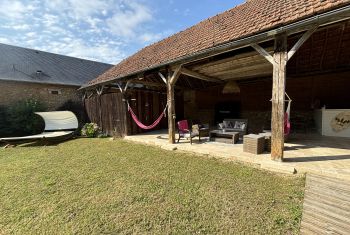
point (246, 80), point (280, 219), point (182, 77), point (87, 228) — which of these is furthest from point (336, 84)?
point (87, 228)

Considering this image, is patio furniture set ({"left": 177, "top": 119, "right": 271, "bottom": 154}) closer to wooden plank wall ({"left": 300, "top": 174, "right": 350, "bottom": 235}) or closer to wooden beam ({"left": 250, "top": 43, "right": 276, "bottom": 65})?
wooden plank wall ({"left": 300, "top": 174, "right": 350, "bottom": 235})

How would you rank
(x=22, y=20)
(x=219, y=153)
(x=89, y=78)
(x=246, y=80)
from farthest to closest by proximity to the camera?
(x=89, y=78), (x=246, y=80), (x=22, y=20), (x=219, y=153)

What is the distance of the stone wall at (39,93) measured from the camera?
9320 mm

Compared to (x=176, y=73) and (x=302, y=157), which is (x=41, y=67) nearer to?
(x=176, y=73)

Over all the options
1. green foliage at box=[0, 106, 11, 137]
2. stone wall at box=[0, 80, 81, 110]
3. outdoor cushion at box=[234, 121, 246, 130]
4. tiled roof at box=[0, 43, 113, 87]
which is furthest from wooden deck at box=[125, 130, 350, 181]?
tiled roof at box=[0, 43, 113, 87]

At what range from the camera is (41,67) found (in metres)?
11.4

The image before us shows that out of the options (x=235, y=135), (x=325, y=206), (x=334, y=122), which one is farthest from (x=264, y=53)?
(x=334, y=122)

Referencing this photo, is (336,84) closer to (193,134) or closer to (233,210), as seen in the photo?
(193,134)

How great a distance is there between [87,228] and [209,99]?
354 inches

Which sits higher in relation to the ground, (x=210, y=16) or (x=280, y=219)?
(x=210, y=16)

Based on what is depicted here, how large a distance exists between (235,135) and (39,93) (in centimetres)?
1161

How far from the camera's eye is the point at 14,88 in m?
9.55

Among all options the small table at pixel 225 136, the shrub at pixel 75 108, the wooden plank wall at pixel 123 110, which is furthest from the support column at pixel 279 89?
the shrub at pixel 75 108

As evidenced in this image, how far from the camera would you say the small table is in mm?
5312
